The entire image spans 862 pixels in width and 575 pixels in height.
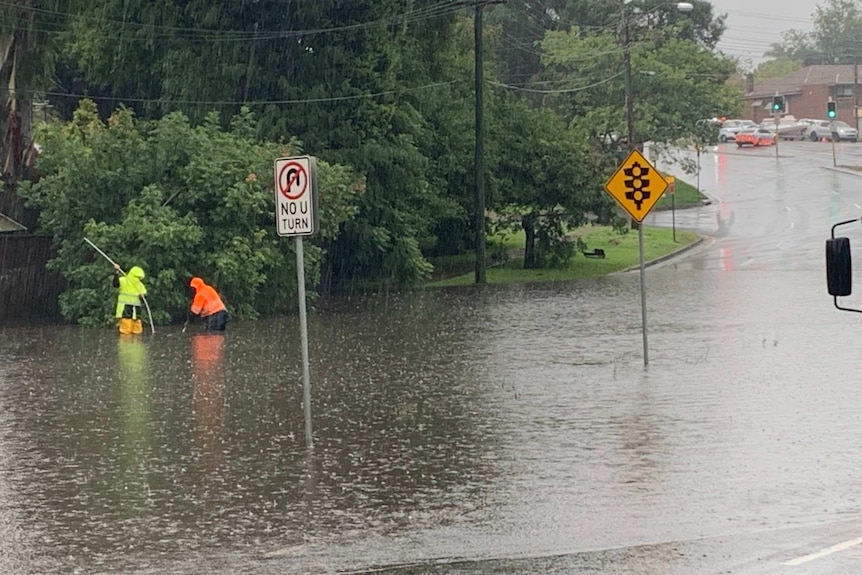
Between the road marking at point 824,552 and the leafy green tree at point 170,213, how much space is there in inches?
903

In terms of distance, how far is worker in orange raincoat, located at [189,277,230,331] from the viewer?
95.8 ft

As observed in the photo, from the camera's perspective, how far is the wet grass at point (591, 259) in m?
48.2

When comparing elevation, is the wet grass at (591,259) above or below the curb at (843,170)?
below

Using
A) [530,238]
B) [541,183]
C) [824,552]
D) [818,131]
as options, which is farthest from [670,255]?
[818,131]

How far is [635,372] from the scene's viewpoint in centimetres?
2031

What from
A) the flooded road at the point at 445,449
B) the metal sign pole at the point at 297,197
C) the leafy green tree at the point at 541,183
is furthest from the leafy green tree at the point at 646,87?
the metal sign pole at the point at 297,197

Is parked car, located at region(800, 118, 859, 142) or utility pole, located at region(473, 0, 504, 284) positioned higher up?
parked car, located at region(800, 118, 859, 142)

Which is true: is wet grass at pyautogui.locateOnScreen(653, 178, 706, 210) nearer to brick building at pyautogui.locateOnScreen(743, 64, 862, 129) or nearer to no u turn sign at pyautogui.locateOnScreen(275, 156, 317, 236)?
brick building at pyautogui.locateOnScreen(743, 64, 862, 129)

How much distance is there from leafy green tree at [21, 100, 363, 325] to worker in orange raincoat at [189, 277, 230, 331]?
77.2 inches

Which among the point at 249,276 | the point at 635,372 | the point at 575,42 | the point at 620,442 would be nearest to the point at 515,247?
the point at 575,42

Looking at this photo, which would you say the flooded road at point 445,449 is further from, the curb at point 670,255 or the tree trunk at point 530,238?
the tree trunk at point 530,238

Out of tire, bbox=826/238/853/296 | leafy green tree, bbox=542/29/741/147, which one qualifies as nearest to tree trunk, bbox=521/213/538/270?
leafy green tree, bbox=542/29/741/147

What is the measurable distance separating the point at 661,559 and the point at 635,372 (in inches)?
431

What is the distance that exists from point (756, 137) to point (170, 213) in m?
79.7
